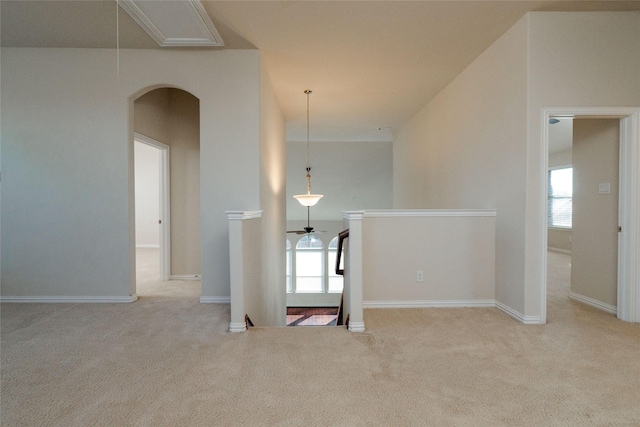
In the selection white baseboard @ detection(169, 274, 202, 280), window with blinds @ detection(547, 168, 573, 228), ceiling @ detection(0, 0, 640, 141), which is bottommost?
white baseboard @ detection(169, 274, 202, 280)

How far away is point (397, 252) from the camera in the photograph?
358 cm

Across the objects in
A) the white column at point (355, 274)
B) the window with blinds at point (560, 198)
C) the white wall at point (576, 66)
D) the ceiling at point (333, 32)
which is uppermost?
the ceiling at point (333, 32)

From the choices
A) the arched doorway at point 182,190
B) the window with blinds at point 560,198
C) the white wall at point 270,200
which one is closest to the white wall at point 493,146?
the white wall at point 270,200

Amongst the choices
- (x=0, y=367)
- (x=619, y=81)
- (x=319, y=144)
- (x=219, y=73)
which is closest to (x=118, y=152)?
(x=219, y=73)

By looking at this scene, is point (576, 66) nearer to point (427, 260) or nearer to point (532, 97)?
point (532, 97)

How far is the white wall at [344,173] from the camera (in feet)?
30.4

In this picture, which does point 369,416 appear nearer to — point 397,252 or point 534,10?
point 397,252

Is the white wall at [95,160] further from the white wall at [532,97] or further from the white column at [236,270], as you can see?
the white wall at [532,97]

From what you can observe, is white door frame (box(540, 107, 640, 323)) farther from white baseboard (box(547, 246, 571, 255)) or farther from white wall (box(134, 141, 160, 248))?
white wall (box(134, 141, 160, 248))

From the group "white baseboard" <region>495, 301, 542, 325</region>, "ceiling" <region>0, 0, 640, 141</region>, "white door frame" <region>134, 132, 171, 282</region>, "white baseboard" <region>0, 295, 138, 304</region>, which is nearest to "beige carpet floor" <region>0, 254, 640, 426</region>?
"white baseboard" <region>495, 301, 542, 325</region>

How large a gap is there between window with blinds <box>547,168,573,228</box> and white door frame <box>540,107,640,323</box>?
229 inches

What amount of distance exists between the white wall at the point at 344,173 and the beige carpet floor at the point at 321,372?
21.5 feet

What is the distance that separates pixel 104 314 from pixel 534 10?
15.5ft

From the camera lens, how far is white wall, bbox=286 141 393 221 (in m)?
9.26
